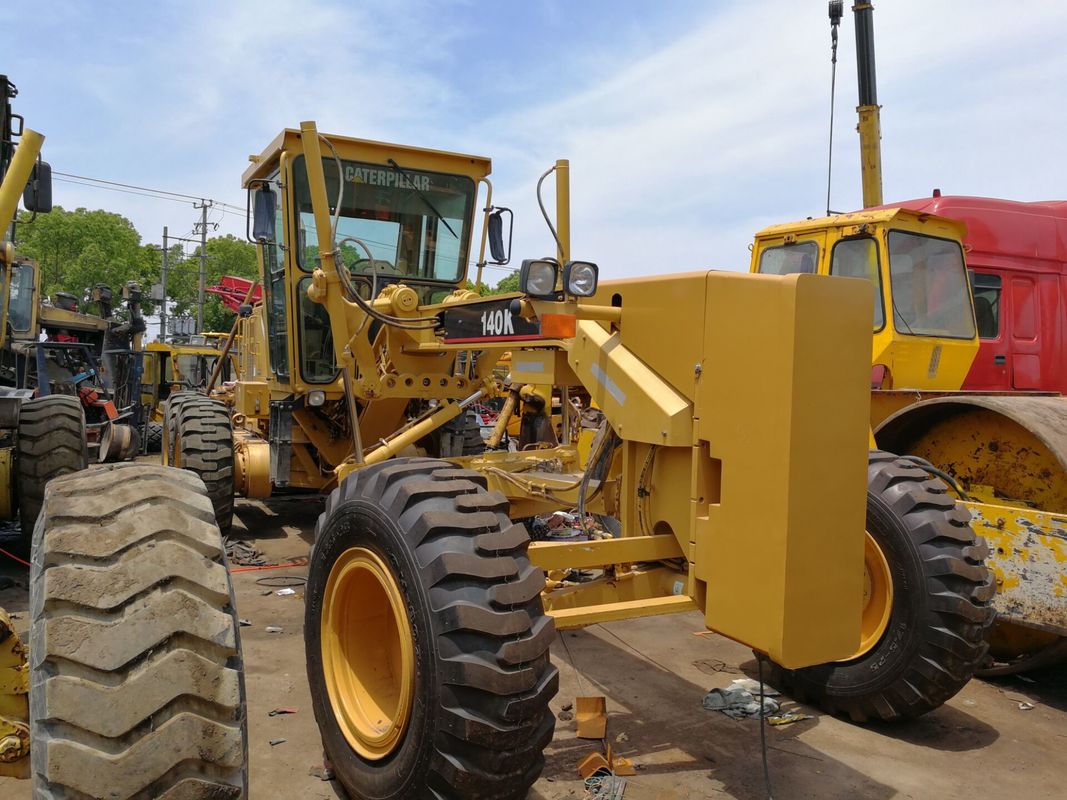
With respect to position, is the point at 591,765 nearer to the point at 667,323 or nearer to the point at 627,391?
the point at 627,391

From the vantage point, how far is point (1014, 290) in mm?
7195

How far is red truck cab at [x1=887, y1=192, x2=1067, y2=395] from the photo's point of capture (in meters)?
6.99

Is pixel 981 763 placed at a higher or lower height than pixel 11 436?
lower

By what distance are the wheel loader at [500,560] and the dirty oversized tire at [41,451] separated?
3388 millimetres

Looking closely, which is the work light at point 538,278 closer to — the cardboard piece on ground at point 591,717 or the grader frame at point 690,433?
the grader frame at point 690,433

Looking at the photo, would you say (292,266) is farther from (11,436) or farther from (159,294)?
(159,294)

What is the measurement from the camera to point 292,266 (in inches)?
264

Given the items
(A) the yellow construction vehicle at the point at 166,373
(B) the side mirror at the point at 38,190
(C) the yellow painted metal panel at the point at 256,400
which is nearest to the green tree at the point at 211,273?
(A) the yellow construction vehicle at the point at 166,373

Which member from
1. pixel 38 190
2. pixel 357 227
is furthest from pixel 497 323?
pixel 357 227

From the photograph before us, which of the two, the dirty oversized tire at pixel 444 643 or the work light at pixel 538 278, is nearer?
the dirty oversized tire at pixel 444 643

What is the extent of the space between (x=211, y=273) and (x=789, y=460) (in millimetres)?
48375

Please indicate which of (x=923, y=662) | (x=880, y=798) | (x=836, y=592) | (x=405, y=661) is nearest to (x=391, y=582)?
(x=405, y=661)

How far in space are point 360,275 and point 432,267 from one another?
0.74 m

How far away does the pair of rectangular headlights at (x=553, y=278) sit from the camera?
3344mm
